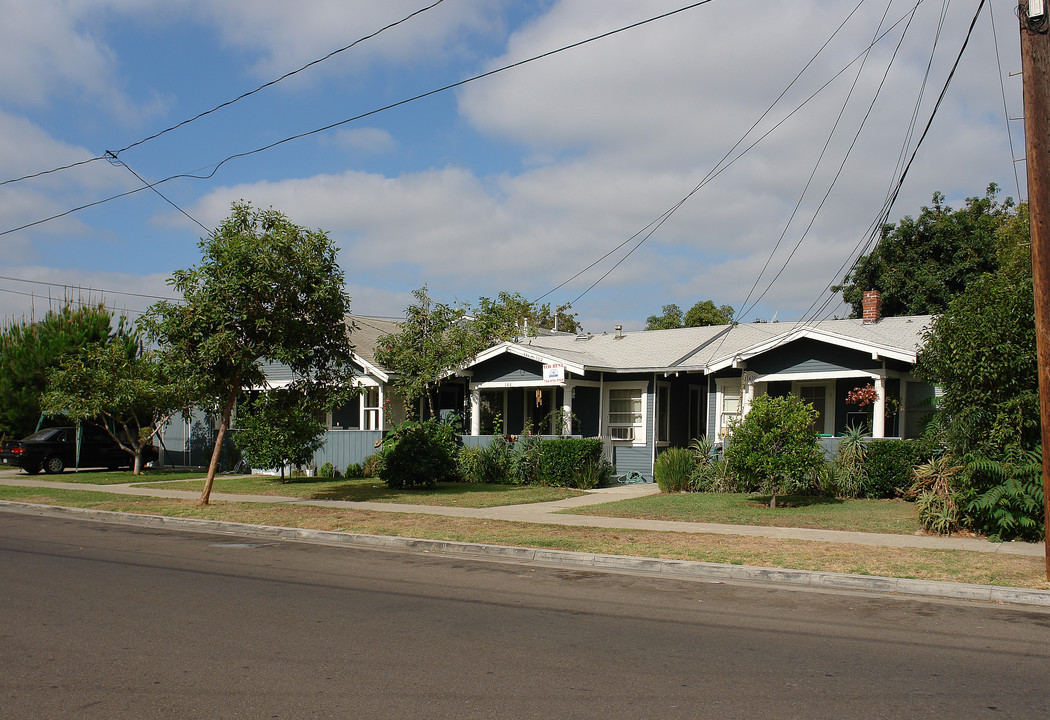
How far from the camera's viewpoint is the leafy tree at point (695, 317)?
49.9m

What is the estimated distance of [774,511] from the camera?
15797mm

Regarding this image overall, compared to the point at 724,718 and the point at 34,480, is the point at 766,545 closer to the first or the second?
the point at 724,718

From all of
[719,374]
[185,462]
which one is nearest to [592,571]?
[719,374]

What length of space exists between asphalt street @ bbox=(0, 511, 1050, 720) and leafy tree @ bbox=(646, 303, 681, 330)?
44.3 m

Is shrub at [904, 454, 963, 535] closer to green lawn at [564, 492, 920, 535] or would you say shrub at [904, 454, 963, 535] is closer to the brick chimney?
green lawn at [564, 492, 920, 535]

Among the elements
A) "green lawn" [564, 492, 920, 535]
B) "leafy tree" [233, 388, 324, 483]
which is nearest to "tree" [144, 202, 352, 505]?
"leafy tree" [233, 388, 324, 483]

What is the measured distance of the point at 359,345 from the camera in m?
30.6

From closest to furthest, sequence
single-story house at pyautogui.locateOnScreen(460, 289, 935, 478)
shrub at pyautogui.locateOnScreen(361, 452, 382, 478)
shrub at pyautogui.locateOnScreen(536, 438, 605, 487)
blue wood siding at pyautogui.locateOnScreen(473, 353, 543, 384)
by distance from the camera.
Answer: single-story house at pyautogui.locateOnScreen(460, 289, 935, 478) < shrub at pyautogui.locateOnScreen(536, 438, 605, 487) < blue wood siding at pyautogui.locateOnScreen(473, 353, 543, 384) < shrub at pyautogui.locateOnScreen(361, 452, 382, 478)

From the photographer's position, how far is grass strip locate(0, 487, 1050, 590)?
10.3m

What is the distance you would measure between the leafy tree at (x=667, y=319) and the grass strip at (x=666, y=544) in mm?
39311

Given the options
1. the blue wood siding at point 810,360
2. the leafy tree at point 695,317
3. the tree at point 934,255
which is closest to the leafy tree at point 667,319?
the leafy tree at point 695,317

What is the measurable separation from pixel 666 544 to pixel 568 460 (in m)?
9.18

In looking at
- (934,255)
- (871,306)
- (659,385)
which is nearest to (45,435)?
(659,385)

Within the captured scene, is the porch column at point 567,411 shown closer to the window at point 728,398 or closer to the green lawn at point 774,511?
the window at point 728,398
